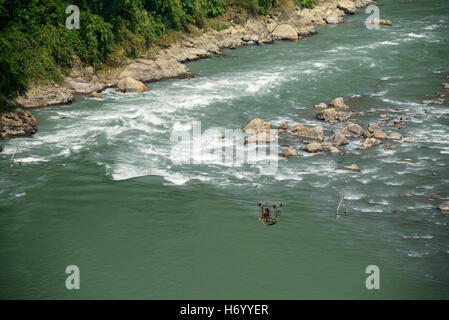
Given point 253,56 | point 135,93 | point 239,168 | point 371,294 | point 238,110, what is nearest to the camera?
point 371,294

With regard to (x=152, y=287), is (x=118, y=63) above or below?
above

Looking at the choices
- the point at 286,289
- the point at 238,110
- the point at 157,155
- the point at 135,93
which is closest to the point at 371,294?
the point at 286,289

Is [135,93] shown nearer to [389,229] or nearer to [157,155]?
[157,155]

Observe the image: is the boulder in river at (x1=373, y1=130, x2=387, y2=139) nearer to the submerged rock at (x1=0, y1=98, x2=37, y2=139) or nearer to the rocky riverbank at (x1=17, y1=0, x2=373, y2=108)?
the rocky riverbank at (x1=17, y1=0, x2=373, y2=108)

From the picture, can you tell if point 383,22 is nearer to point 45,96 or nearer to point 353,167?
point 353,167

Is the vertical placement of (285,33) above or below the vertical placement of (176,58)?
above

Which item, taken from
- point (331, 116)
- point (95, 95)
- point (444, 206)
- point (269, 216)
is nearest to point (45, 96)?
point (95, 95)

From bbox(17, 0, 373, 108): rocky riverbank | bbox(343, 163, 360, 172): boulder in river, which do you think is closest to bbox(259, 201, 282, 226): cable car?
bbox(343, 163, 360, 172): boulder in river
